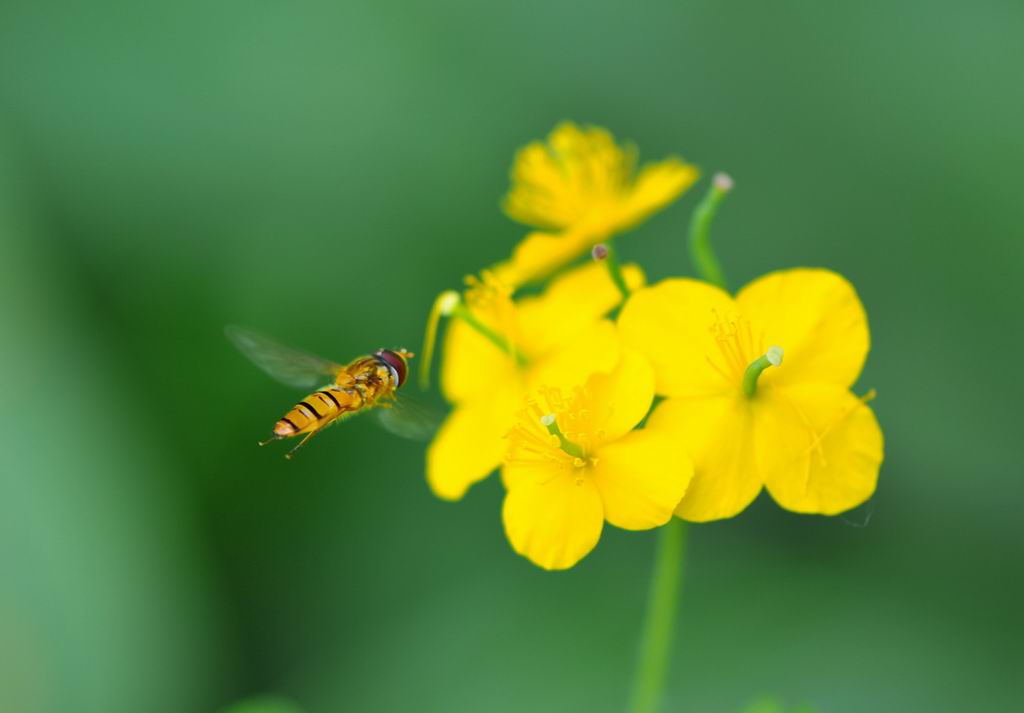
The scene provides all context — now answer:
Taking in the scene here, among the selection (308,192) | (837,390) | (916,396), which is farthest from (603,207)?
(308,192)

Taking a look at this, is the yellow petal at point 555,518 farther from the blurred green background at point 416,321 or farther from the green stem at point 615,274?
the blurred green background at point 416,321

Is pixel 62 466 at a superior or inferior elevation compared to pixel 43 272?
inferior

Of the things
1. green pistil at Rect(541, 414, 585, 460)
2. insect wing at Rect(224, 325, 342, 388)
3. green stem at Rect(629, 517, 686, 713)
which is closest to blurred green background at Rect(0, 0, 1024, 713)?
green stem at Rect(629, 517, 686, 713)

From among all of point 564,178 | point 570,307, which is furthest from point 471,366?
point 564,178

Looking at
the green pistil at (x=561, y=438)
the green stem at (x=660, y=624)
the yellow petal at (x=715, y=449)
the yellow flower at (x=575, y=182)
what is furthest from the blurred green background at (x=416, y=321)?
the green pistil at (x=561, y=438)

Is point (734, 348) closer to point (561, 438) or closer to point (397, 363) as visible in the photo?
→ point (561, 438)

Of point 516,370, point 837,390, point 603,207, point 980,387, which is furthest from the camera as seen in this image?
point 980,387

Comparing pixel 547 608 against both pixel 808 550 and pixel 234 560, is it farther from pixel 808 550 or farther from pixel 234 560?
pixel 234 560
